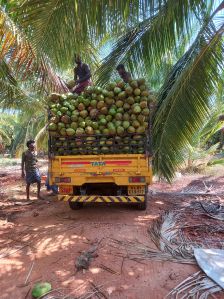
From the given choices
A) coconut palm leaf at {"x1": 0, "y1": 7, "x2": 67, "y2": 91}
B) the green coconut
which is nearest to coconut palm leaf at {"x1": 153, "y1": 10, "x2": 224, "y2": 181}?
the green coconut

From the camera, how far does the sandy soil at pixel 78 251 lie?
3441 mm

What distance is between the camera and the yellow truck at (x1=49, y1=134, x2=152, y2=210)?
5.82 m

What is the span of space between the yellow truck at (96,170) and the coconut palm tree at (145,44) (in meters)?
1.02

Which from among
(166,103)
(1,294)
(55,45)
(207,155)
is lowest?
(1,294)

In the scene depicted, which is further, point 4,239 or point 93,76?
point 93,76

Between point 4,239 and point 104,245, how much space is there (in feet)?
5.52

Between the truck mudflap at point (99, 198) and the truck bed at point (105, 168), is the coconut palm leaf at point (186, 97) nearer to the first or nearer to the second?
the truck bed at point (105, 168)

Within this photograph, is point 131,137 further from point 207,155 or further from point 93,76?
point 207,155

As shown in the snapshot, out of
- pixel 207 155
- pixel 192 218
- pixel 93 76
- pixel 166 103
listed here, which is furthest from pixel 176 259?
pixel 207 155

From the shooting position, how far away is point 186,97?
595 cm

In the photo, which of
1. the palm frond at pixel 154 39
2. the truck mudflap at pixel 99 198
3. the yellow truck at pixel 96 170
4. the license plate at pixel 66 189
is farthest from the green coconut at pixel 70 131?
the palm frond at pixel 154 39

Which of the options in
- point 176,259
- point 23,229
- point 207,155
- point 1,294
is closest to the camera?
point 1,294

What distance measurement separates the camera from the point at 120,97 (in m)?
5.97

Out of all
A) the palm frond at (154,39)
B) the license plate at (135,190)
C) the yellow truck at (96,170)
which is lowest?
the license plate at (135,190)
